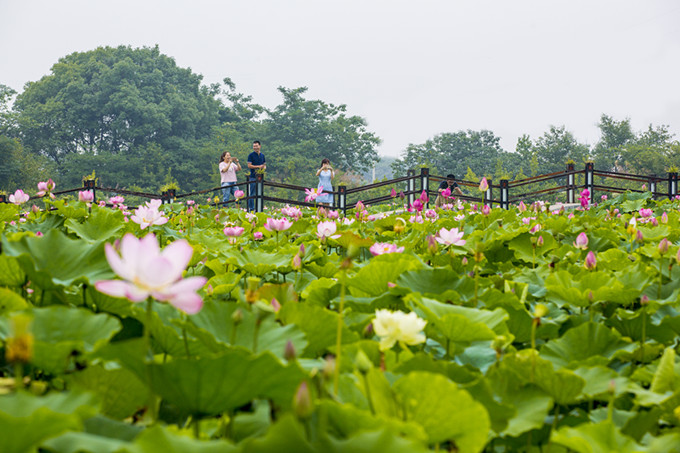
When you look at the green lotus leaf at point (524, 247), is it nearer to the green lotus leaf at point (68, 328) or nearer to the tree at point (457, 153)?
the green lotus leaf at point (68, 328)

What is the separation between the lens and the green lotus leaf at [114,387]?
27.8 inches

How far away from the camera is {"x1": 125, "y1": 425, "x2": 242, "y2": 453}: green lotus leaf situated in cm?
48

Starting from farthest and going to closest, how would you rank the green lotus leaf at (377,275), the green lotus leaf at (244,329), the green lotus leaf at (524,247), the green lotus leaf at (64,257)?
the green lotus leaf at (524,247), the green lotus leaf at (377,275), the green lotus leaf at (64,257), the green lotus leaf at (244,329)

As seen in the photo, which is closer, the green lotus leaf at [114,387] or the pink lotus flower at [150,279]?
the pink lotus flower at [150,279]

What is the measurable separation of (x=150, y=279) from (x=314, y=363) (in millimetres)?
303

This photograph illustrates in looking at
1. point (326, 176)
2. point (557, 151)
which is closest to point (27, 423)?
point (326, 176)

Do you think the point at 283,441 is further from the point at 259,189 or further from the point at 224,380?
the point at 259,189

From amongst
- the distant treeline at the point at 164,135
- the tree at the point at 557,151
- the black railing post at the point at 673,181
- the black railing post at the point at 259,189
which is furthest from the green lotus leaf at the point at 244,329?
the tree at the point at 557,151

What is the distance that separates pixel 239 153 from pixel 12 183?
44.2ft

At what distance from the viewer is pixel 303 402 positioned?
49 cm

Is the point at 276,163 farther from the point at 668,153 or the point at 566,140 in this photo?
the point at 668,153

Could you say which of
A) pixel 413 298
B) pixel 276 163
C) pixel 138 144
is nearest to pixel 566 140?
pixel 276 163

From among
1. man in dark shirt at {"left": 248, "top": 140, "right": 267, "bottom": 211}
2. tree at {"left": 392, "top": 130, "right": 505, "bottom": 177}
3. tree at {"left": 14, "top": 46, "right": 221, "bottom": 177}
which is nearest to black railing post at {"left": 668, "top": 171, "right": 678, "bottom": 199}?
man in dark shirt at {"left": 248, "top": 140, "right": 267, "bottom": 211}

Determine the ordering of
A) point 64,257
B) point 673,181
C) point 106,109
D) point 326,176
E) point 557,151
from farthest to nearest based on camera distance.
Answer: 1. point 557,151
2. point 106,109
3. point 673,181
4. point 326,176
5. point 64,257
